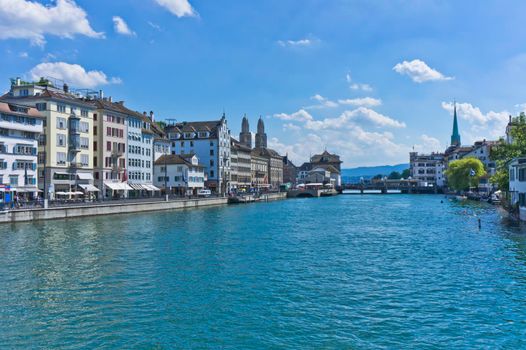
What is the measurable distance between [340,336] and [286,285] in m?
8.00

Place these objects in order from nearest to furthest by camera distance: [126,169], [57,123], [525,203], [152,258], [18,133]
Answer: [152,258] < [525,203] < [18,133] < [57,123] < [126,169]

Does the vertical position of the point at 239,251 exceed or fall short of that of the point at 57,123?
it falls short

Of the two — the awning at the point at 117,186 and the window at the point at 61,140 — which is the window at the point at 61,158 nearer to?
the window at the point at 61,140

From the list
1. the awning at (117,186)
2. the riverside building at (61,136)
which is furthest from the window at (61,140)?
the awning at (117,186)

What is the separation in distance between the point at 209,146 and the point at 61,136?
60.6 meters

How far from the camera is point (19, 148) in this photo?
2675 inches

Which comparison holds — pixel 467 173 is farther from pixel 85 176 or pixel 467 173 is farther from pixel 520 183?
pixel 85 176

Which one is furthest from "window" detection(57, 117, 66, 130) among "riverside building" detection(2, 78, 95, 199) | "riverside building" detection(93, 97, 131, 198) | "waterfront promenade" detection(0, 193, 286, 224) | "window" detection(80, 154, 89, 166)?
"waterfront promenade" detection(0, 193, 286, 224)

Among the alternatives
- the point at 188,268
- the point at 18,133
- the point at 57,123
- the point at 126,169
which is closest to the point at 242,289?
the point at 188,268

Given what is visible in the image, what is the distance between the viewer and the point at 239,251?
122 feet

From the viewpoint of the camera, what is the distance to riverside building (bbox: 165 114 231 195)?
13675 cm

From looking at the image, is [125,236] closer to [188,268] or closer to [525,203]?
[188,268]

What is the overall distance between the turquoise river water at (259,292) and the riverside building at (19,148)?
24.3 m

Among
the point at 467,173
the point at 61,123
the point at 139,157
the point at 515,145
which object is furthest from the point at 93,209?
the point at 467,173
